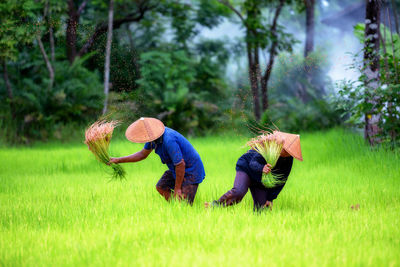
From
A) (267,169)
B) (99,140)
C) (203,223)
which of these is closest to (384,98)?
(267,169)

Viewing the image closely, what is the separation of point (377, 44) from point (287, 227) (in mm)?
5889

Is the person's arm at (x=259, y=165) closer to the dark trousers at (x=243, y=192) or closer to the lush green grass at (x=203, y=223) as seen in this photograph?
the dark trousers at (x=243, y=192)

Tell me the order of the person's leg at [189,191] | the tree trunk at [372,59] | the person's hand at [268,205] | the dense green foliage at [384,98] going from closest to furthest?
the person's hand at [268,205] → the person's leg at [189,191] → the dense green foliage at [384,98] → the tree trunk at [372,59]

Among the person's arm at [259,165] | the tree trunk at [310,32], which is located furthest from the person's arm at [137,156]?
the tree trunk at [310,32]

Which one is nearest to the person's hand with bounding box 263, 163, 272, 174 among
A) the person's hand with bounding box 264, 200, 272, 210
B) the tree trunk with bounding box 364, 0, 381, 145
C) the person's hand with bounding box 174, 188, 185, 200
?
the person's hand with bounding box 264, 200, 272, 210

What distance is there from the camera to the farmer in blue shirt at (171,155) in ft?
15.7

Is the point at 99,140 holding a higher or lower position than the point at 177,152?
higher

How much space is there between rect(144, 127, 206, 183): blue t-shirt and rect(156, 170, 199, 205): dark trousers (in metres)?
0.07

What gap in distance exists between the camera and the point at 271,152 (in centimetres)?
451

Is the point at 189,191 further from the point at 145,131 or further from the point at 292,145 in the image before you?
the point at 292,145

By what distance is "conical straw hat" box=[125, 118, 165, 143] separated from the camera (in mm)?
4754

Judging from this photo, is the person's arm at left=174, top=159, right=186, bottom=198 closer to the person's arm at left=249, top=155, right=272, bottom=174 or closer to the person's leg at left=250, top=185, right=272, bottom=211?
the person's arm at left=249, top=155, right=272, bottom=174

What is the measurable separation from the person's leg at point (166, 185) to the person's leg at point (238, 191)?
757 mm

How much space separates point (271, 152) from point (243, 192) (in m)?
0.61
